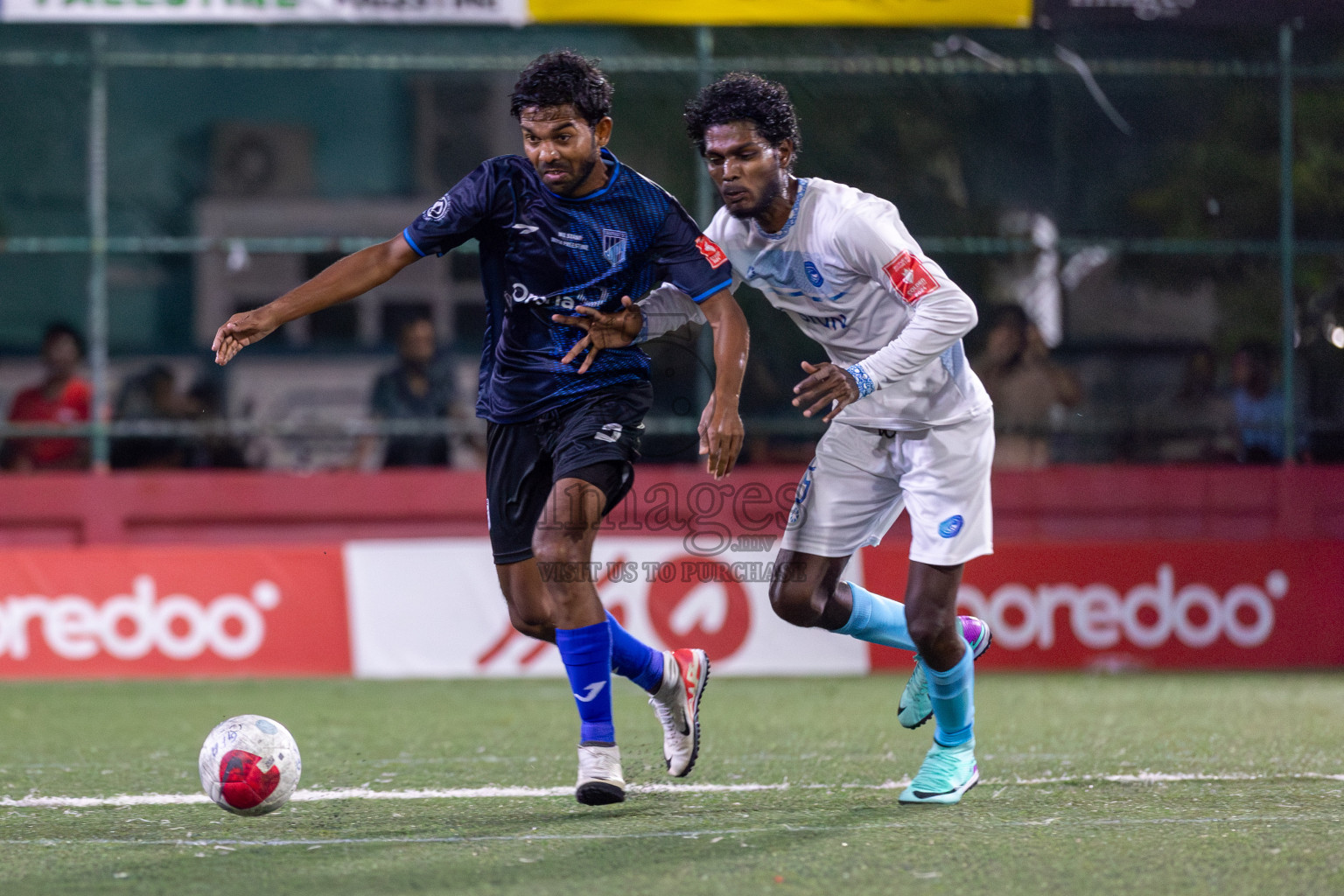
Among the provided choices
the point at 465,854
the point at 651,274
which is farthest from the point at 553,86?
the point at 465,854

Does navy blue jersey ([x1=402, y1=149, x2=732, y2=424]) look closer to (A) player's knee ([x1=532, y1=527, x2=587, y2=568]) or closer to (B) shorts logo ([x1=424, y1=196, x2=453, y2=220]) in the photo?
(B) shorts logo ([x1=424, y1=196, x2=453, y2=220])

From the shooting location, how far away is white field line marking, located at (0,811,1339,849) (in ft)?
12.7

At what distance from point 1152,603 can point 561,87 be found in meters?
5.85

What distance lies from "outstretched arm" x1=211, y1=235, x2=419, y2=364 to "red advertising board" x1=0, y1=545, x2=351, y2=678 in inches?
181

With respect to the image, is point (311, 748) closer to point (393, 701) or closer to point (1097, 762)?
point (393, 701)

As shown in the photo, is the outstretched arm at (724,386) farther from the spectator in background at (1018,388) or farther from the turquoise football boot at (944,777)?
the spectator in background at (1018,388)

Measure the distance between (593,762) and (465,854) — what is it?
68 cm

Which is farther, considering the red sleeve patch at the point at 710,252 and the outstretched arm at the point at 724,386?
the red sleeve patch at the point at 710,252

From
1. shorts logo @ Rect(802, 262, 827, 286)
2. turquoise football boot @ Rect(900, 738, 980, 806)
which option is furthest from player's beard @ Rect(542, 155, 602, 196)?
turquoise football boot @ Rect(900, 738, 980, 806)

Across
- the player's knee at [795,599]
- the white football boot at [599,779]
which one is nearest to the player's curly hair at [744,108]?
the player's knee at [795,599]

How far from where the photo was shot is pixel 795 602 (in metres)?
4.73

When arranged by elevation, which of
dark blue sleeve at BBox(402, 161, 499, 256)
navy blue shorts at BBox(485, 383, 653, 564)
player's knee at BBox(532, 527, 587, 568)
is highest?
dark blue sleeve at BBox(402, 161, 499, 256)

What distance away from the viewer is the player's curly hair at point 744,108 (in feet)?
14.5

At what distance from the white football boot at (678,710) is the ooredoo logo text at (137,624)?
4447 mm
